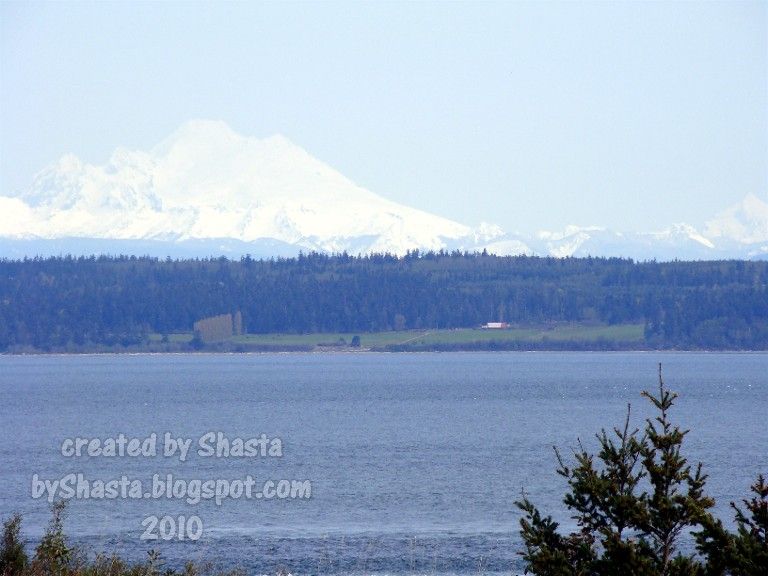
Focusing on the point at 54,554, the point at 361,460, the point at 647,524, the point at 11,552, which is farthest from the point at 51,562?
the point at 361,460

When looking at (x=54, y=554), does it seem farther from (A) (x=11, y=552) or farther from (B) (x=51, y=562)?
(A) (x=11, y=552)

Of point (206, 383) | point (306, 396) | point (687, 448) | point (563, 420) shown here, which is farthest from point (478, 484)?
point (206, 383)

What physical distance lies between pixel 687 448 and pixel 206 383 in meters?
104

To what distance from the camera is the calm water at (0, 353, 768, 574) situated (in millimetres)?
39812

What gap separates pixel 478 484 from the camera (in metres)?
56.2

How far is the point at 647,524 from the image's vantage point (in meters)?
13.0

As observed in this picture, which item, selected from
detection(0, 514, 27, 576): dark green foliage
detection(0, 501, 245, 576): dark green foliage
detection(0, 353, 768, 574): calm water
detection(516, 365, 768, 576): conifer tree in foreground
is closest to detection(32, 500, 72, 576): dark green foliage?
detection(0, 501, 245, 576): dark green foliage

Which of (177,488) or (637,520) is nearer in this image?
(637,520)

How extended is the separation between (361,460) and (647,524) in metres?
54.4

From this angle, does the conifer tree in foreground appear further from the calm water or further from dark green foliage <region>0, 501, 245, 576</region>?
the calm water

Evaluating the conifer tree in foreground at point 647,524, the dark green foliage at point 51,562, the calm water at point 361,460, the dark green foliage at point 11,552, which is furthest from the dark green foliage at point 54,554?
the calm water at point 361,460

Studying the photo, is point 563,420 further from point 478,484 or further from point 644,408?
point 478,484

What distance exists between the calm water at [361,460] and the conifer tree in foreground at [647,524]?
855 inches

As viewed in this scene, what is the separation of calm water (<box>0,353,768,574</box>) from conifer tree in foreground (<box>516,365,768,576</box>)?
21.7 m
